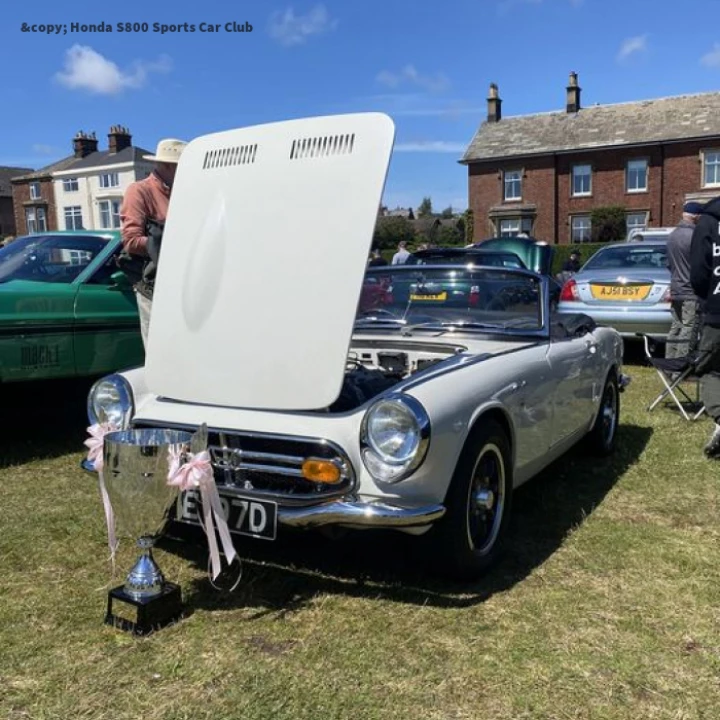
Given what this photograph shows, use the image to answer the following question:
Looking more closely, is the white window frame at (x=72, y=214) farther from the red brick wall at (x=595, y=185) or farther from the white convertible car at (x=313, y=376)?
the white convertible car at (x=313, y=376)

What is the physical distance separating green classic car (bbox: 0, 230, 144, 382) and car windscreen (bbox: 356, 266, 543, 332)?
221 cm

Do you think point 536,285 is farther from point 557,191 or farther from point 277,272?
point 557,191

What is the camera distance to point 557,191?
38562 mm

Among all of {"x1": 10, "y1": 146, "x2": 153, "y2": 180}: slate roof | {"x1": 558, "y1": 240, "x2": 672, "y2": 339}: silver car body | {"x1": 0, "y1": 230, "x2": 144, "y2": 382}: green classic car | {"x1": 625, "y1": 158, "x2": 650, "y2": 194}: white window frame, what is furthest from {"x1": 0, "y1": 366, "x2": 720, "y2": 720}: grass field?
{"x1": 10, "y1": 146, "x2": 153, "y2": 180}: slate roof

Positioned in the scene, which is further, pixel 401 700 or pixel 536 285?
pixel 536 285

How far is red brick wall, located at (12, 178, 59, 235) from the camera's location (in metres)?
62.2

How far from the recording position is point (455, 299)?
4.57 m

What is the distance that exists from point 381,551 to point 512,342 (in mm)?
1349

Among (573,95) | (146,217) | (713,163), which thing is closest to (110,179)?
(573,95)

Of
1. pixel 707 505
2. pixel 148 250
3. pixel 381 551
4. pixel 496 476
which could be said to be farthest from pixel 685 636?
pixel 148 250

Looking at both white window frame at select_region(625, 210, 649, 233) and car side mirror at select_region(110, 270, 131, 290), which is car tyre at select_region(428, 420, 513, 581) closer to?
car side mirror at select_region(110, 270, 131, 290)

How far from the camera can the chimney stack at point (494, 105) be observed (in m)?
42.0

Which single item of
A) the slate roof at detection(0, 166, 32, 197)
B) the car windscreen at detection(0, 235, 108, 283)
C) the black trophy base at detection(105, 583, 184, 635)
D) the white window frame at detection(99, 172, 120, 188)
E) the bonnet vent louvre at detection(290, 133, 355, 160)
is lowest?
the black trophy base at detection(105, 583, 184, 635)

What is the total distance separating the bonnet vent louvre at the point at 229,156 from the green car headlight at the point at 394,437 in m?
1.45
